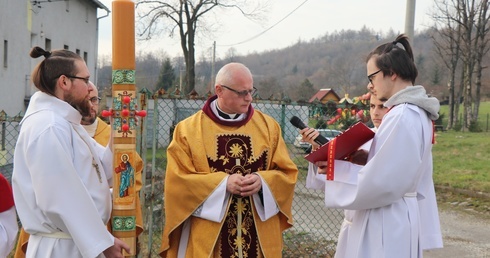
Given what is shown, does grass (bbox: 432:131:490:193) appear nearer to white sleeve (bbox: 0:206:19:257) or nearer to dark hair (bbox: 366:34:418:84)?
dark hair (bbox: 366:34:418:84)

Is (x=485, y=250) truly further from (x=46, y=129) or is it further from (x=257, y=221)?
(x=46, y=129)

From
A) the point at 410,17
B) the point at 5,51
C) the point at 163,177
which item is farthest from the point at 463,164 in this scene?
the point at 5,51

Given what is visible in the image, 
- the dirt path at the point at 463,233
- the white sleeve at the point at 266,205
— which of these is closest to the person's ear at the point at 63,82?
the white sleeve at the point at 266,205

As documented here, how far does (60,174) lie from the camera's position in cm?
279

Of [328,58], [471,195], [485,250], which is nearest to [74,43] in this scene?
[471,195]

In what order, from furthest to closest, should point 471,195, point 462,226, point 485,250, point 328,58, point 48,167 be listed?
1. point 328,58
2. point 471,195
3. point 462,226
4. point 485,250
5. point 48,167

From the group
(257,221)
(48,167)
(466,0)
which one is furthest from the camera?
(466,0)

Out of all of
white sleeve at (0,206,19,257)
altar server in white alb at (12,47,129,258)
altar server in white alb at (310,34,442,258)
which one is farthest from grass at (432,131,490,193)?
white sleeve at (0,206,19,257)

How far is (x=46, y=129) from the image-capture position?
9.29ft

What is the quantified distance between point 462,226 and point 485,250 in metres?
1.74

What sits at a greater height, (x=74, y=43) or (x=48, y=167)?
(x=74, y=43)

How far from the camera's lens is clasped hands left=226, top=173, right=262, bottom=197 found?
3.67 m

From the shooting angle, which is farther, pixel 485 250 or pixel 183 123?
pixel 485 250

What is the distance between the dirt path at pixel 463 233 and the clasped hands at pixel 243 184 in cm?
472
